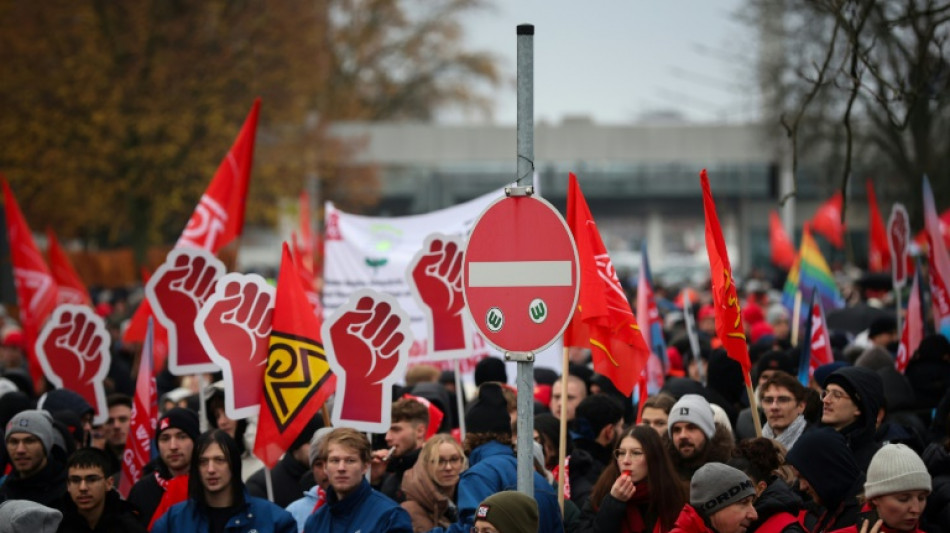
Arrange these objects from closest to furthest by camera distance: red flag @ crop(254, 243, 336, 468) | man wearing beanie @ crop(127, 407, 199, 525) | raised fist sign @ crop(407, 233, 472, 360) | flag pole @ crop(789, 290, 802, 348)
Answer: man wearing beanie @ crop(127, 407, 199, 525), red flag @ crop(254, 243, 336, 468), raised fist sign @ crop(407, 233, 472, 360), flag pole @ crop(789, 290, 802, 348)

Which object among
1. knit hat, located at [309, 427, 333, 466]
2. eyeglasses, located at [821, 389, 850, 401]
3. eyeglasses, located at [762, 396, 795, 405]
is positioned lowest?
knit hat, located at [309, 427, 333, 466]

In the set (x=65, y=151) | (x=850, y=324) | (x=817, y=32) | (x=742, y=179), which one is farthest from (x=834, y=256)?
(x=850, y=324)

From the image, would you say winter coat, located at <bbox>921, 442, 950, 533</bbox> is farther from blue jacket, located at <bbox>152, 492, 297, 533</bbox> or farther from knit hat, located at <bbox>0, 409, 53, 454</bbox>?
knit hat, located at <bbox>0, 409, 53, 454</bbox>

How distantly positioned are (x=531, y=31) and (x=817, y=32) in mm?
24531

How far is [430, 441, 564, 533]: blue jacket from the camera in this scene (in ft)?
21.4

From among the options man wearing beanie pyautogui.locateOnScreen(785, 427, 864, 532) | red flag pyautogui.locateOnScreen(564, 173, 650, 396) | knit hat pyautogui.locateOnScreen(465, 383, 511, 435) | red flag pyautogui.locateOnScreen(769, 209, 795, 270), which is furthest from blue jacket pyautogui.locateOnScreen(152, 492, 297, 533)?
red flag pyautogui.locateOnScreen(769, 209, 795, 270)

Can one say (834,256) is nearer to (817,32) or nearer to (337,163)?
(337,163)

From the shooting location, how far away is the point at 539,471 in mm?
7152

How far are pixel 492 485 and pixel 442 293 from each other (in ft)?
9.79

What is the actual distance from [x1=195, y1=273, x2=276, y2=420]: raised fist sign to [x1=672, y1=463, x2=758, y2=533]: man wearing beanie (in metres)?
3.08

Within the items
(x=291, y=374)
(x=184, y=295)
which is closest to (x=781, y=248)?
(x=184, y=295)

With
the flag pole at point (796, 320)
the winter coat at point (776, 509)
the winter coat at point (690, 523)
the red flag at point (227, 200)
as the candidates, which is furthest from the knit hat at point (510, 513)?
the flag pole at point (796, 320)

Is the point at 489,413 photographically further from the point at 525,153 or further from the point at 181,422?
the point at 525,153

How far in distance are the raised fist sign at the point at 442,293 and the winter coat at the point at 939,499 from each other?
3366 mm
